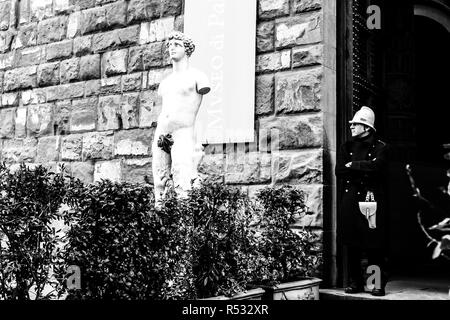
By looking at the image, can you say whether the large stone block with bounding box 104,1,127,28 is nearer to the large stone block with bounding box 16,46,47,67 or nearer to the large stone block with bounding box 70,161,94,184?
the large stone block with bounding box 16,46,47,67

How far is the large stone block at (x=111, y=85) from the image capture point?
7.77 metres

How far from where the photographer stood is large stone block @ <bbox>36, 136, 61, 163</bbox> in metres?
8.30

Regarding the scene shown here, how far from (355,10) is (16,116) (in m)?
4.79

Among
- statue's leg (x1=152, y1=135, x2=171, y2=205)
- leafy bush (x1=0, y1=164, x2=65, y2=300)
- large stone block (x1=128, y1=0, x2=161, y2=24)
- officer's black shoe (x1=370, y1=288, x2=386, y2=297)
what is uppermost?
large stone block (x1=128, y1=0, x2=161, y2=24)

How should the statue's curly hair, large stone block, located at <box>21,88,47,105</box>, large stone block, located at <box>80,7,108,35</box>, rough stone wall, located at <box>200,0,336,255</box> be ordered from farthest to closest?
large stone block, located at <box>21,88,47,105</box> → large stone block, located at <box>80,7,108,35</box> → rough stone wall, located at <box>200,0,336,255</box> → the statue's curly hair

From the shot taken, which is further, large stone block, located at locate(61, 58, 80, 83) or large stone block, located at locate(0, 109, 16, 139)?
large stone block, located at locate(0, 109, 16, 139)

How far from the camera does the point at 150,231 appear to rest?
398 centimetres

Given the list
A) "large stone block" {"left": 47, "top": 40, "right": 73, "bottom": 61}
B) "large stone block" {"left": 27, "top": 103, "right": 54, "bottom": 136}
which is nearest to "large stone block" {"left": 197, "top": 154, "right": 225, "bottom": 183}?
"large stone block" {"left": 27, "top": 103, "right": 54, "bottom": 136}

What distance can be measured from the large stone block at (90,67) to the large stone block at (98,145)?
0.74 m

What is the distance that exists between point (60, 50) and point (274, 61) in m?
3.34

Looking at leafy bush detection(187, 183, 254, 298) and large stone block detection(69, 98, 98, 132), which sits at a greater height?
large stone block detection(69, 98, 98, 132)

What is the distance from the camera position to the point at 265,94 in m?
6.49

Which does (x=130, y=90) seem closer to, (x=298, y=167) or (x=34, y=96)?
(x=34, y=96)

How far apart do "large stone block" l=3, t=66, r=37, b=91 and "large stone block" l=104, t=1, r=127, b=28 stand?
1.45 meters
